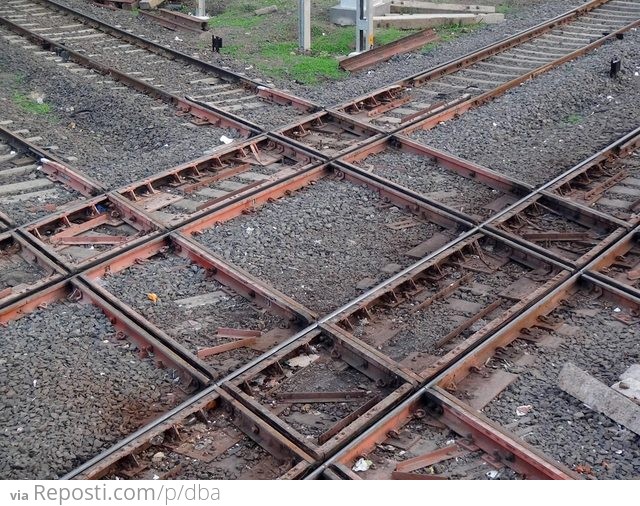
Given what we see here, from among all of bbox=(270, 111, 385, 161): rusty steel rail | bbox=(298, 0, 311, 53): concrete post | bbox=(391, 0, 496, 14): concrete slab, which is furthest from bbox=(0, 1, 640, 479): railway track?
bbox=(391, 0, 496, 14): concrete slab

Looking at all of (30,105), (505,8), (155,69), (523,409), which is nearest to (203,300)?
(523,409)

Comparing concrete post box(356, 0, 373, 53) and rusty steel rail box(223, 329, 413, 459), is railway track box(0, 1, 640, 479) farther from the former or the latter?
concrete post box(356, 0, 373, 53)

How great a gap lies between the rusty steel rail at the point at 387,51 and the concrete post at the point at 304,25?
1.18m

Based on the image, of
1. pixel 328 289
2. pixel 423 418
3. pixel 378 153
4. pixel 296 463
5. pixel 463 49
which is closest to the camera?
pixel 296 463

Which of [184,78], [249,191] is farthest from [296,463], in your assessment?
[184,78]

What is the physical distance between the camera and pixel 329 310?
7.73m

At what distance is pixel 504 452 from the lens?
605cm

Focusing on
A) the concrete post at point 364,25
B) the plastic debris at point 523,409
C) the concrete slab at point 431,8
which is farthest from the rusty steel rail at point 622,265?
the concrete slab at point 431,8

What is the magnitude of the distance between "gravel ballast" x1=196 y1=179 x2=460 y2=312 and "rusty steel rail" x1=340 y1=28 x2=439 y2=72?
475cm

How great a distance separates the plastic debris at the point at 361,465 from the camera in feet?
19.7

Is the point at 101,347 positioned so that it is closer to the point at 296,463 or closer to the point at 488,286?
the point at 296,463

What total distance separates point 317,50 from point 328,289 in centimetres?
816

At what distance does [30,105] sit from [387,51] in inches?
231

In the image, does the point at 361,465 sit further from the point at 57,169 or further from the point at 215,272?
the point at 57,169
